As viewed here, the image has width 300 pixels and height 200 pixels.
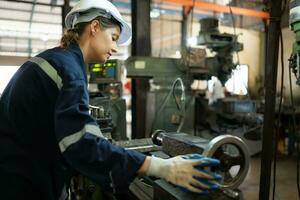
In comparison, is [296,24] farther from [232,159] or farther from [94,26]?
[94,26]

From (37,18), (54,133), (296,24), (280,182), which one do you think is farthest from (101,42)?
(37,18)

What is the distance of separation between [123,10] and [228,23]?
2477 mm

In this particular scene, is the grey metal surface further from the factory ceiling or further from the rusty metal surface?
the factory ceiling

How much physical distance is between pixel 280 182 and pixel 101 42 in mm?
2947

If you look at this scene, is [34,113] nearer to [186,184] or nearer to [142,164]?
[142,164]

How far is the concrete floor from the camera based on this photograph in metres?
2.84

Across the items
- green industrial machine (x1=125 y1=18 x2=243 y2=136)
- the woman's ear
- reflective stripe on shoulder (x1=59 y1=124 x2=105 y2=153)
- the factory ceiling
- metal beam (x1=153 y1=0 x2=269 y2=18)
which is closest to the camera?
reflective stripe on shoulder (x1=59 y1=124 x2=105 y2=153)

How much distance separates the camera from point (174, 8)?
21.3 feet

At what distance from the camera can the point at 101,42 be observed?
1.02m

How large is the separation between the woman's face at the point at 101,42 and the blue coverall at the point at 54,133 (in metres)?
0.06

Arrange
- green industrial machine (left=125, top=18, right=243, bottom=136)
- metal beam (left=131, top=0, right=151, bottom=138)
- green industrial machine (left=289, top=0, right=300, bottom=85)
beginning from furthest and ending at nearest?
metal beam (left=131, top=0, right=151, bottom=138), green industrial machine (left=125, top=18, right=243, bottom=136), green industrial machine (left=289, top=0, right=300, bottom=85)

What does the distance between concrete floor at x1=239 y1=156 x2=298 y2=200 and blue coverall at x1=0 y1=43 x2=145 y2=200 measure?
2223 mm

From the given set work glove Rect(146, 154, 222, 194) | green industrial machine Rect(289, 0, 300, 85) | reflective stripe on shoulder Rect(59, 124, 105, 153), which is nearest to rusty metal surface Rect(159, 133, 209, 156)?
work glove Rect(146, 154, 222, 194)

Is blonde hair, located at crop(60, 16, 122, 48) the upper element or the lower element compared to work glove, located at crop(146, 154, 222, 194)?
upper
